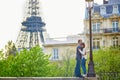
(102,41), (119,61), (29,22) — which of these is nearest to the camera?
(119,61)

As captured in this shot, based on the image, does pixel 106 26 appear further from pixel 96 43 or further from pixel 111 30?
pixel 96 43

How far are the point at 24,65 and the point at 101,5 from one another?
2312 centimetres

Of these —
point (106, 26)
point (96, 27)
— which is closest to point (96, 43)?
point (96, 27)

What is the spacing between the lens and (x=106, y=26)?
59844mm

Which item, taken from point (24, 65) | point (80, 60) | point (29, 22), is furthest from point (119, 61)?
point (29, 22)

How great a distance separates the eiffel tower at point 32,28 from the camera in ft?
258

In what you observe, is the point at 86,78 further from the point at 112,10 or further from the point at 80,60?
the point at 112,10

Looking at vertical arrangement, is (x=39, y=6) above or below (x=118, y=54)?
above

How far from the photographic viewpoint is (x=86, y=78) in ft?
71.2

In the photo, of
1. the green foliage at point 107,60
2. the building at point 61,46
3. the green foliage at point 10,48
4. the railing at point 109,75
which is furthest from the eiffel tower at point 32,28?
the railing at point 109,75

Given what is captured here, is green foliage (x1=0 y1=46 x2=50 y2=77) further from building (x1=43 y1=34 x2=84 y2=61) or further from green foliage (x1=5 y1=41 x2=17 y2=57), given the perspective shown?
green foliage (x1=5 y1=41 x2=17 y2=57)

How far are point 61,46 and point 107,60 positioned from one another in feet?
52.6

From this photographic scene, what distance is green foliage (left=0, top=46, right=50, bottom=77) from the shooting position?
40.5 meters

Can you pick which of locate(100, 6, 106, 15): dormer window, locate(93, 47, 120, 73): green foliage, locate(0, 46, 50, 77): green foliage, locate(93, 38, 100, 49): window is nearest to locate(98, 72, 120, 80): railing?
locate(0, 46, 50, 77): green foliage
